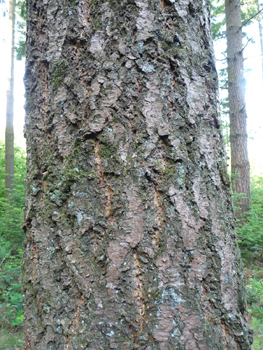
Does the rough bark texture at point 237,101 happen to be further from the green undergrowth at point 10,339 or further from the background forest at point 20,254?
the green undergrowth at point 10,339

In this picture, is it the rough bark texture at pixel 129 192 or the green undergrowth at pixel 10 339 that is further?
the green undergrowth at pixel 10 339

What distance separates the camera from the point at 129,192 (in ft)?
2.97

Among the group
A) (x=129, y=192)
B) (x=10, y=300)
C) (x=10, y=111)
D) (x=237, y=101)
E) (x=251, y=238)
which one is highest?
(x=10, y=111)

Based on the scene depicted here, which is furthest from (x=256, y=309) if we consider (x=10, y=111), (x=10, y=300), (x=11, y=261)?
(x=10, y=111)

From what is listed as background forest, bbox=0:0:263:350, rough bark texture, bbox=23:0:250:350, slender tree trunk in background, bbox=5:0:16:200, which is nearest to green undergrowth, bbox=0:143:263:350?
background forest, bbox=0:0:263:350

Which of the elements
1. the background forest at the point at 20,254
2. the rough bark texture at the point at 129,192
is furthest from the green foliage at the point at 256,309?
the rough bark texture at the point at 129,192

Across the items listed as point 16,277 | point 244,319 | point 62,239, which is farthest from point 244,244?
point 62,239

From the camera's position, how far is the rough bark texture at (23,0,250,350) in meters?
0.86

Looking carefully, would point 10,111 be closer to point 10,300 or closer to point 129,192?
point 10,300

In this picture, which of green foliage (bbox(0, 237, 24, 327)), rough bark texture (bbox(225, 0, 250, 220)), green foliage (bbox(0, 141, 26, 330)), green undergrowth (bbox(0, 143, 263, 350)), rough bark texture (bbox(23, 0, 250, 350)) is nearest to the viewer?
rough bark texture (bbox(23, 0, 250, 350))

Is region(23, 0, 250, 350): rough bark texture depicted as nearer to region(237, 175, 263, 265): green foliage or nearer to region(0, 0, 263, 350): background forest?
region(0, 0, 263, 350): background forest

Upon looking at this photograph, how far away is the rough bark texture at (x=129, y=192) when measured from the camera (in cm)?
86

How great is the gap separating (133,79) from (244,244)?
19.9 feet

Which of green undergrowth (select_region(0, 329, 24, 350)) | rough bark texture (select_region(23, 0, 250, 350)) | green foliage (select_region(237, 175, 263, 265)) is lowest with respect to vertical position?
green undergrowth (select_region(0, 329, 24, 350))
